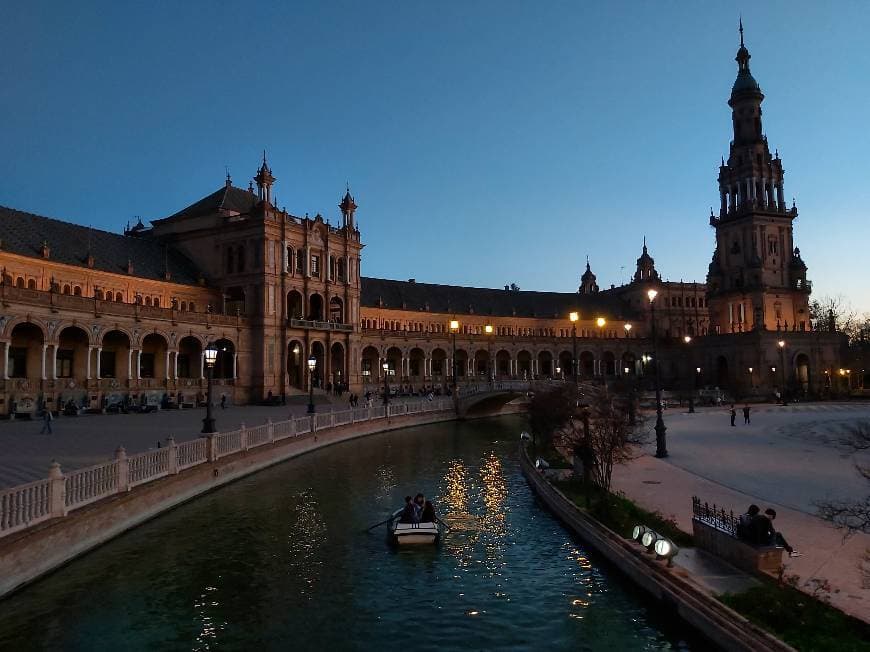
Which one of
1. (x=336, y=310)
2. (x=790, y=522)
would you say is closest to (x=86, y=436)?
(x=790, y=522)

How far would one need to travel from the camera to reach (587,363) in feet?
382

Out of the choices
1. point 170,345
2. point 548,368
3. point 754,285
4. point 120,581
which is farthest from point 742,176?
point 120,581

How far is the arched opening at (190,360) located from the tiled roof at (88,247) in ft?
23.9

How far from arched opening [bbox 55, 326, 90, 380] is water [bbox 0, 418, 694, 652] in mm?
33249

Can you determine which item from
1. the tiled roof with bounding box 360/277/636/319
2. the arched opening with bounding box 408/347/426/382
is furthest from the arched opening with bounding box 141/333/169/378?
the tiled roof with bounding box 360/277/636/319

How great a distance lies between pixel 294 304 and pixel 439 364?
33.0 m

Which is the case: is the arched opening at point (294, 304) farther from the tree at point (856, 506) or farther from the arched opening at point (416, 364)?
the tree at point (856, 506)

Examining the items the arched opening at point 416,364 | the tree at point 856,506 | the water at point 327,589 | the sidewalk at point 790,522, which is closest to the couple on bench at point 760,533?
the sidewalk at point 790,522

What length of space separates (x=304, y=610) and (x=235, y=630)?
4.96ft

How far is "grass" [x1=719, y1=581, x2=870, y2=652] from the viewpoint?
9633 mm

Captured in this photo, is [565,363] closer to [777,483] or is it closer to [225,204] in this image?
[225,204]

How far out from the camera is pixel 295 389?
66938 millimetres

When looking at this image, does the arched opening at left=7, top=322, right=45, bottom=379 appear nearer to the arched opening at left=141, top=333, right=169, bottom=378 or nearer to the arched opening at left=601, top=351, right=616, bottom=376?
the arched opening at left=141, top=333, right=169, bottom=378

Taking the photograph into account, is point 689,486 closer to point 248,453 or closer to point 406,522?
point 406,522
